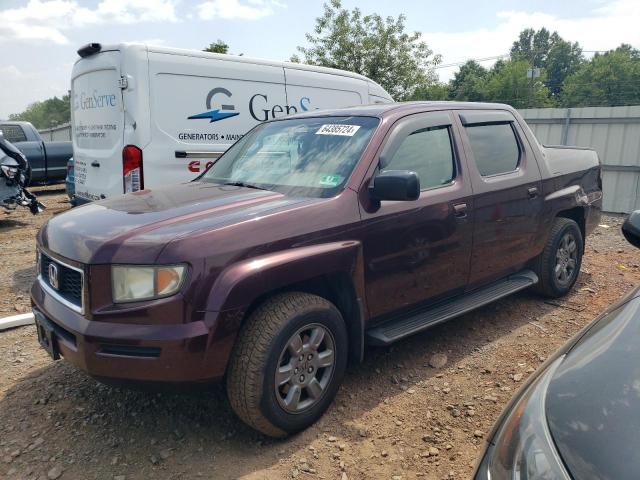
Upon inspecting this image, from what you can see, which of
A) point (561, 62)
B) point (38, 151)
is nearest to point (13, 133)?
point (38, 151)

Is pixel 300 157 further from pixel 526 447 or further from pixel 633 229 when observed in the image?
pixel 526 447

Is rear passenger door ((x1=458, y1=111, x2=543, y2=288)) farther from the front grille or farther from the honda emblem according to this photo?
the honda emblem

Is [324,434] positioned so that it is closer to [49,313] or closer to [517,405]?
[517,405]

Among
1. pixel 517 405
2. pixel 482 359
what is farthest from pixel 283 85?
pixel 517 405

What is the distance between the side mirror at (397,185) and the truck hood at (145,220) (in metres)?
0.43

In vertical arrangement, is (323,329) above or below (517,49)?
below

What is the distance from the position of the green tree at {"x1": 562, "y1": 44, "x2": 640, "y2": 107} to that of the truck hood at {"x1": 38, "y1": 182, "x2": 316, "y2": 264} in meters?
76.3

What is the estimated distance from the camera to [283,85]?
260 inches

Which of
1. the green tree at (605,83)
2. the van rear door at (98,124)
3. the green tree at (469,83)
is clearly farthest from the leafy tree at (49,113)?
the van rear door at (98,124)

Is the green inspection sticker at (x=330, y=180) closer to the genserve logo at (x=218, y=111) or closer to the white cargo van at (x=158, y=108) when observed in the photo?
the white cargo van at (x=158, y=108)

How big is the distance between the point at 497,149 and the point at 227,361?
284cm

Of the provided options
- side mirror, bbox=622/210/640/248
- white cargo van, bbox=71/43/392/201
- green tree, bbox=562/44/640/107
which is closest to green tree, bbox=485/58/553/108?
green tree, bbox=562/44/640/107

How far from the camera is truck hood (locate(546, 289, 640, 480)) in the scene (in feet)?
4.15

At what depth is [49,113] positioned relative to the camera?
112000 millimetres
